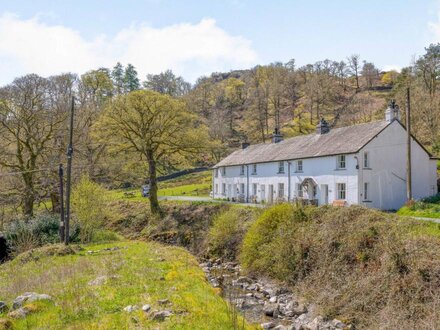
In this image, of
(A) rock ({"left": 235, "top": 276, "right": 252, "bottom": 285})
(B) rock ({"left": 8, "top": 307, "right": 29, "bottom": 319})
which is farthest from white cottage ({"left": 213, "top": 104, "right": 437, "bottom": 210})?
(B) rock ({"left": 8, "top": 307, "right": 29, "bottom": 319})

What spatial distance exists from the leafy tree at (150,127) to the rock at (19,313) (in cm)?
2811

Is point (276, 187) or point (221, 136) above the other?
point (221, 136)

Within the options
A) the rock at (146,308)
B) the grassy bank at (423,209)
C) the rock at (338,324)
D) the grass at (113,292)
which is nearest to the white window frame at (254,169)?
the grassy bank at (423,209)

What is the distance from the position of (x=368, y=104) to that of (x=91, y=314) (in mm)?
78868

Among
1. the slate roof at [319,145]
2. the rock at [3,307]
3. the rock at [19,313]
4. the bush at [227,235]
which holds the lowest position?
the bush at [227,235]

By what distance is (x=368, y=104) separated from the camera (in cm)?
7888

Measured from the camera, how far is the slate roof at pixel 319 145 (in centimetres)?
3146

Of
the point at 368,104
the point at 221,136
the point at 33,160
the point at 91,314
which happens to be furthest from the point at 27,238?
the point at 368,104

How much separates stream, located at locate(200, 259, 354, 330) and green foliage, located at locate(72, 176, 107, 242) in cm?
1256

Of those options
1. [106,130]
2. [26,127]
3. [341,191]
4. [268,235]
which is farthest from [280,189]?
[26,127]

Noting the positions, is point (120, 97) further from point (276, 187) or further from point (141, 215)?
point (276, 187)

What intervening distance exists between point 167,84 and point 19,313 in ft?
365

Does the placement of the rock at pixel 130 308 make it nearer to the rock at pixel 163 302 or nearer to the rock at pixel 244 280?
the rock at pixel 163 302

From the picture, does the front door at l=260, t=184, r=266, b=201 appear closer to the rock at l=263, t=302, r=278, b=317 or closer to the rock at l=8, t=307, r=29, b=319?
the rock at l=263, t=302, r=278, b=317
